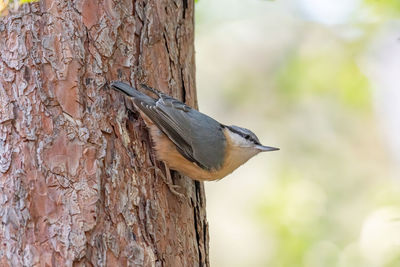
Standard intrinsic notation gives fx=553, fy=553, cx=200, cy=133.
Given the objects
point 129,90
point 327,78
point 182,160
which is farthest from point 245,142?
point 327,78

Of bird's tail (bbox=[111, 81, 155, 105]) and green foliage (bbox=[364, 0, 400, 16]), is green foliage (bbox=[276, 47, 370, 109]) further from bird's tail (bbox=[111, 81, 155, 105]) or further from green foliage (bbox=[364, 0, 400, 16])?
bird's tail (bbox=[111, 81, 155, 105])

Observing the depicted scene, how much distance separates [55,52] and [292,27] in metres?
6.17

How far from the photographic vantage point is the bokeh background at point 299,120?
6.91 metres

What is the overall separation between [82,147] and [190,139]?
0.97m

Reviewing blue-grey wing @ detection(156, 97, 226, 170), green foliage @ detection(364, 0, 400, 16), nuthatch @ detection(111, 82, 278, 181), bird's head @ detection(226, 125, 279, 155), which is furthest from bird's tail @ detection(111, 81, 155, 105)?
green foliage @ detection(364, 0, 400, 16)

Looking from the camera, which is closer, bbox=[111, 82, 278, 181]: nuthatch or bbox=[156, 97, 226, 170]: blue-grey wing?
bbox=[111, 82, 278, 181]: nuthatch

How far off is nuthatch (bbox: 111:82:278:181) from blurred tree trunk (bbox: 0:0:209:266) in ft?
0.28

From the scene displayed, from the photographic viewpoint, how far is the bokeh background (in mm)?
6908

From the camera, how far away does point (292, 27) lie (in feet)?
27.7

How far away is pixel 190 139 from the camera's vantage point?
11.5ft

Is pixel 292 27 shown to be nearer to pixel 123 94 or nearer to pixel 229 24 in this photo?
pixel 229 24

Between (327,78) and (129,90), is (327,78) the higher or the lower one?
the higher one

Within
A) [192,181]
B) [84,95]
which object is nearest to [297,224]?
[192,181]

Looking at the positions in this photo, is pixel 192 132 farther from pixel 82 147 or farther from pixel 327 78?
pixel 327 78
